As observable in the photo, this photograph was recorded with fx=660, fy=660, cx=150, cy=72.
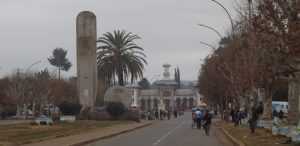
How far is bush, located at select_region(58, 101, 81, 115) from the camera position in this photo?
64188 millimetres

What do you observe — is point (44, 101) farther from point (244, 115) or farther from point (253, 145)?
point (253, 145)

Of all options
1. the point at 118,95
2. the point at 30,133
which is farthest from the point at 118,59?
the point at 30,133

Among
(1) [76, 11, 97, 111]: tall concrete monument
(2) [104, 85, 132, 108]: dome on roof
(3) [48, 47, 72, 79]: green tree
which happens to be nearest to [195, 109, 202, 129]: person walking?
(1) [76, 11, 97, 111]: tall concrete monument

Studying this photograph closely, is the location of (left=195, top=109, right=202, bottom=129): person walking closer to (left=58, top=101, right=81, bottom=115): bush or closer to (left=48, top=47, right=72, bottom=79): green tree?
(left=58, top=101, right=81, bottom=115): bush

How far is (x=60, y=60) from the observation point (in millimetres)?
182000

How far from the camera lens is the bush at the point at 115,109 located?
6950 cm

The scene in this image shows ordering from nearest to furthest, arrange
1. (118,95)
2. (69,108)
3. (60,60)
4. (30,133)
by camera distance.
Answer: (30,133), (69,108), (118,95), (60,60)

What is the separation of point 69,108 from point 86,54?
7768 mm

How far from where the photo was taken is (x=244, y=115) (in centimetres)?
5831

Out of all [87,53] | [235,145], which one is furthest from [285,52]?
[87,53]

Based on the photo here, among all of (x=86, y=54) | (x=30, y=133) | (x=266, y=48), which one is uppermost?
(x=86, y=54)

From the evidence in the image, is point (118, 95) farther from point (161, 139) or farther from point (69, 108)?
point (161, 139)

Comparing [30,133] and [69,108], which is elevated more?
[69,108]

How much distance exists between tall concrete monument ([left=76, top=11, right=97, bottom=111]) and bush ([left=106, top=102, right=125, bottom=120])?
1966 mm
